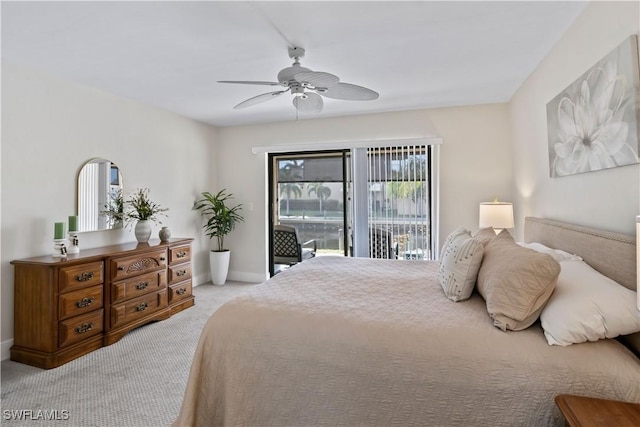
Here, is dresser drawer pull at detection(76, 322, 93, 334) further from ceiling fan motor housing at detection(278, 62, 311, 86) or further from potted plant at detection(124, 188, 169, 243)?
ceiling fan motor housing at detection(278, 62, 311, 86)

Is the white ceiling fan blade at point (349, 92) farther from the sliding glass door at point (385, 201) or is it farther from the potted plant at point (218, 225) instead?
the potted plant at point (218, 225)

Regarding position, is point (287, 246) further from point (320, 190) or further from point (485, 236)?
point (485, 236)

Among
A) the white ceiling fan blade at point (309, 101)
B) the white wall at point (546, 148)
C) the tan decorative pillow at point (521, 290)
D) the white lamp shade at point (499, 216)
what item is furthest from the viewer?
the white lamp shade at point (499, 216)

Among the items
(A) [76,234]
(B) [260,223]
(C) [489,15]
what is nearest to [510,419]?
(C) [489,15]

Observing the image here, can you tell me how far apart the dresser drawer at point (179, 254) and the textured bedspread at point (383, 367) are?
2245mm

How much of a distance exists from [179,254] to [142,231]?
1.59 feet

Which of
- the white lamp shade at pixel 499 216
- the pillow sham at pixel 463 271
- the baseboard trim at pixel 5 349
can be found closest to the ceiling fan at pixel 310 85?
the pillow sham at pixel 463 271

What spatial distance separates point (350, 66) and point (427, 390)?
2611 mm

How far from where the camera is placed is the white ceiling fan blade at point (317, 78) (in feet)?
6.87

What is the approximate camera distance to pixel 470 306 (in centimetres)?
174

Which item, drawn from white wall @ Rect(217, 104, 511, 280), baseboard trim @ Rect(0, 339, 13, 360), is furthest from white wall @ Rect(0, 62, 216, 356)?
white wall @ Rect(217, 104, 511, 280)

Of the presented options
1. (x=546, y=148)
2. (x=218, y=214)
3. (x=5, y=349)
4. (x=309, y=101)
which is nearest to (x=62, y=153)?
(x=5, y=349)

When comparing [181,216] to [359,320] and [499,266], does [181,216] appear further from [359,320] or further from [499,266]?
[499,266]

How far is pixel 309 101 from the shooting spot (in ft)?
8.28
